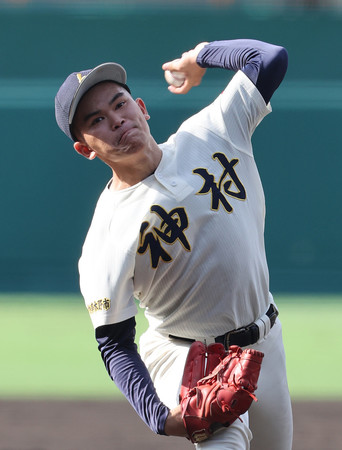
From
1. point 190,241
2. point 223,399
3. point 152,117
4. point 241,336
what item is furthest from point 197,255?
point 152,117

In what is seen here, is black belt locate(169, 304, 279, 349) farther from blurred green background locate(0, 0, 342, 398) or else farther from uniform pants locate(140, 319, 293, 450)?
blurred green background locate(0, 0, 342, 398)

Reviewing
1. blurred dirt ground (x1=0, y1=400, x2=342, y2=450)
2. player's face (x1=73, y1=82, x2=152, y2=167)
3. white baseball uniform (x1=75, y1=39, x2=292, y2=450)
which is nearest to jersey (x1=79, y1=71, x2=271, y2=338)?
white baseball uniform (x1=75, y1=39, x2=292, y2=450)

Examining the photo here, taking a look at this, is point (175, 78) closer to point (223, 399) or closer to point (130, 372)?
point (130, 372)

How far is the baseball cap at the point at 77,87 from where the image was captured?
3360mm

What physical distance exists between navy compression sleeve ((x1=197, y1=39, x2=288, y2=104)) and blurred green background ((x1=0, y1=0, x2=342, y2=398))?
5266mm

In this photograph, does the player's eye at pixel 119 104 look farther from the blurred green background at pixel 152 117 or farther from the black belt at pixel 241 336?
the blurred green background at pixel 152 117

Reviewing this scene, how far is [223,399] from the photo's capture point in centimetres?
306

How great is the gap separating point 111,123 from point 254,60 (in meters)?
0.69

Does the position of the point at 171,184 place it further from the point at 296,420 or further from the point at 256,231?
the point at 296,420

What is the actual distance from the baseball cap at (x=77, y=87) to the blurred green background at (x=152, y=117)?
Answer: 5.57 metres

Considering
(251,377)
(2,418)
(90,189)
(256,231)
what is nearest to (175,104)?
(90,189)

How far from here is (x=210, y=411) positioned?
3080 mm

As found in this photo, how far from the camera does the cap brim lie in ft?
11.0

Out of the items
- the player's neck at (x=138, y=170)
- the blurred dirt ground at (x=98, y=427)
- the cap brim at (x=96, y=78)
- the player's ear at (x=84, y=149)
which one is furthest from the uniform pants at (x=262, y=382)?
the blurred dirt ground at (x=98, y=427)
